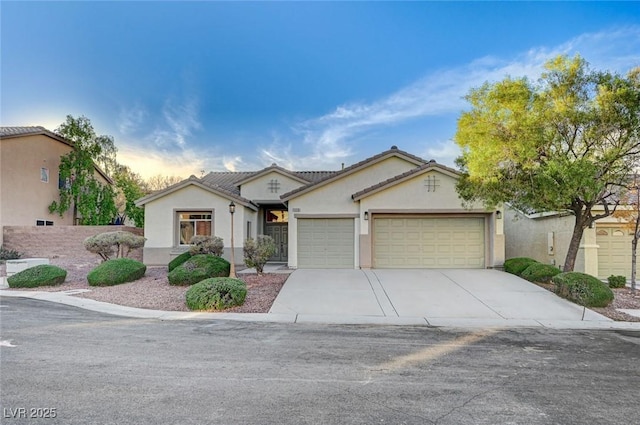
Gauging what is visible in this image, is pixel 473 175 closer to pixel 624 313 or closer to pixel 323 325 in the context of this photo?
pixel 624 313

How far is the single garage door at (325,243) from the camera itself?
1542cm

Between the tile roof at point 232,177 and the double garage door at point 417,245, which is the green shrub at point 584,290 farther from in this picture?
the tile roof at point 232,177

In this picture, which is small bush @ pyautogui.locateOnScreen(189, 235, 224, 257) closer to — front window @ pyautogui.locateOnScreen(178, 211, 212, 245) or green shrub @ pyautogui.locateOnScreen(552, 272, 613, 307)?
front window @ pyautogui.locateOnScreen(178, 211, 212, 245)

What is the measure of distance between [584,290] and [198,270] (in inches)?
443

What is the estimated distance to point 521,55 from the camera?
41.4ft

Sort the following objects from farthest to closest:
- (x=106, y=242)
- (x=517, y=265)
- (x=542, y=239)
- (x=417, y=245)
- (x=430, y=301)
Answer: (x=542, y=239) < (x=417, y=245) < (x=106, y=242) < (x=517, y=265) < (x=430, y=301)

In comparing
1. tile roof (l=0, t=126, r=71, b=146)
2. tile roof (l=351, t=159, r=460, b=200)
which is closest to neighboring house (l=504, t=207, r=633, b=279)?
tile roof (l=351, t=159, r=460, b=200)

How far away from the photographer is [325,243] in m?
15.6

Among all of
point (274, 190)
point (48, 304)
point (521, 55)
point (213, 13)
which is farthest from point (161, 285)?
point (521, 55)

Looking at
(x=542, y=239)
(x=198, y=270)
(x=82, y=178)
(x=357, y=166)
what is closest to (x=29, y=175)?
(x=82, y=178)

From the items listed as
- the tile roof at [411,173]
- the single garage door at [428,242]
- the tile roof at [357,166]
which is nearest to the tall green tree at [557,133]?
the tile roof at [411,173]

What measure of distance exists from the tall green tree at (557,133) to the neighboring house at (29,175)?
22.0m

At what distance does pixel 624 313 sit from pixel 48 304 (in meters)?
14.5

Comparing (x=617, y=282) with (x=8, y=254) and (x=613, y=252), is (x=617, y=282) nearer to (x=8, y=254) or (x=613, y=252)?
(x=613, y=252)
